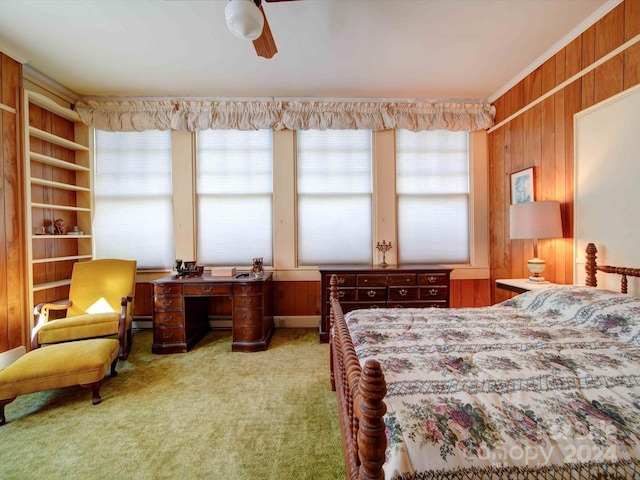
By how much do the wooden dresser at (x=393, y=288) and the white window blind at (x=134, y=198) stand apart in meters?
2.28

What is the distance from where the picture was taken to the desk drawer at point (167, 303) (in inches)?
108

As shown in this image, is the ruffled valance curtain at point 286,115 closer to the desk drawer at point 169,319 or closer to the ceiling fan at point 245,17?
the ceiling fan at point 245,17

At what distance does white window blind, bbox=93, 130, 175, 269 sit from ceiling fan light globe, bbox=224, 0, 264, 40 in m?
2.42

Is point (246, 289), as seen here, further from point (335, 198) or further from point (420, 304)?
point (420, 304)

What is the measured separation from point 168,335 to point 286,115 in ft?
9.63

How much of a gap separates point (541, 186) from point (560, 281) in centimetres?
97

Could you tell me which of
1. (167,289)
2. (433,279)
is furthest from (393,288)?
(167,289)

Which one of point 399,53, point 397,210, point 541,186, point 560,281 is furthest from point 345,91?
point 560,281

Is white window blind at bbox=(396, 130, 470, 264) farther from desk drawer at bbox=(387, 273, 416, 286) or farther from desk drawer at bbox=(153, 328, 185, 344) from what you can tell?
desk drawer at bbox=(153, 328, 185, 344)

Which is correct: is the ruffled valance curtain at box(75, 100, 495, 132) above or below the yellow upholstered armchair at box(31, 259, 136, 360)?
above

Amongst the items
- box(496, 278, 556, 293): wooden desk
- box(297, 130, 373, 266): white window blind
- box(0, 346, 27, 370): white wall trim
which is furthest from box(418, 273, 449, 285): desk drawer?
box(0, 346, 27, 370): white wall trim

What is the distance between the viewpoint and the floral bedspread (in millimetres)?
689

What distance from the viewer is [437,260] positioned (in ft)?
11.5

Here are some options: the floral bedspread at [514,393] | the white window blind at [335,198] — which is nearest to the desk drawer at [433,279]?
the white window blind at [335,198]
